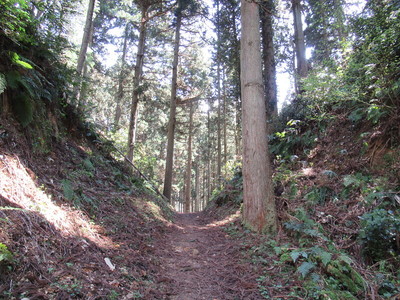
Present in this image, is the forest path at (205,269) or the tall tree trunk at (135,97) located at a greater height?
the tall tree trunk at (135,97)

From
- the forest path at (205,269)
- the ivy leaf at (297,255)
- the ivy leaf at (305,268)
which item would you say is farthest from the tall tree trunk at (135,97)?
the ivy leaf at (305,268)

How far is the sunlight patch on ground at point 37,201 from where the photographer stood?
10.4 ft

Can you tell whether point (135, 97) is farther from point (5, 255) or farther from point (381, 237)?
point (381, 237)

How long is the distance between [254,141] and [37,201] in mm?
4266

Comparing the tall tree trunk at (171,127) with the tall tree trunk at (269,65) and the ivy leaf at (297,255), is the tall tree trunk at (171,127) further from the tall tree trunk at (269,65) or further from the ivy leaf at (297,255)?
the ivy leaf at (297,255)

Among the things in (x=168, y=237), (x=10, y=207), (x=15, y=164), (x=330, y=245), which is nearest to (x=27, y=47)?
(x=15, y=164)

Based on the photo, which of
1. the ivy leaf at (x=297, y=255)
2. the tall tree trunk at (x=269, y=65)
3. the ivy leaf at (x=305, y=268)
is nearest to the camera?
the ivy leaf at (x=305, y=268)

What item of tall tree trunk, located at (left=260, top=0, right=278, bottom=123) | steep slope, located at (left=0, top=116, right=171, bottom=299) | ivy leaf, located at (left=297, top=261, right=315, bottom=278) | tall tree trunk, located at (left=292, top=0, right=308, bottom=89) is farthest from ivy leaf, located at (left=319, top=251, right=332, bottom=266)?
tall tree trunk, located at (left=292, top=0, right=308, bottom=89)

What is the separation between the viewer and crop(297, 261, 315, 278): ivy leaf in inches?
120

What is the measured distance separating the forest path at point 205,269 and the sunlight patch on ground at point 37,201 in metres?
1.18

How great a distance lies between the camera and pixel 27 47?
Result: 5367 millimetres

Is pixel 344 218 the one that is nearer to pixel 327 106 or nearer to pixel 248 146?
pixel 248 146

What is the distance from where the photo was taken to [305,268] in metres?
3.10

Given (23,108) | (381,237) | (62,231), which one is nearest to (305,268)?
(381,237)
